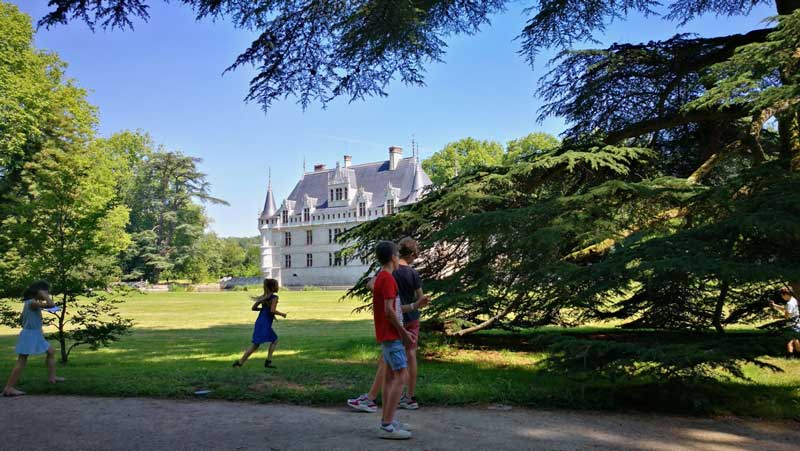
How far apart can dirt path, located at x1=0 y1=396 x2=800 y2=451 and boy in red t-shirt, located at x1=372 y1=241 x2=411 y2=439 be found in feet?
0.61

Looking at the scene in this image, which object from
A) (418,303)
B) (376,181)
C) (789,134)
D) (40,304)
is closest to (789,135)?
(789,134)

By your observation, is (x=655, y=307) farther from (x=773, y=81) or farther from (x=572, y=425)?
(x=773, y=81)

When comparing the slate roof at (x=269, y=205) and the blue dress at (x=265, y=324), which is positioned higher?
the slate roof at (x=269, y=205)

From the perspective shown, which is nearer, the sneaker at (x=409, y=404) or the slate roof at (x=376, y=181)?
the sneaker at (x=409, y=404)

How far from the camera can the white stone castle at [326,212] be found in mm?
62375

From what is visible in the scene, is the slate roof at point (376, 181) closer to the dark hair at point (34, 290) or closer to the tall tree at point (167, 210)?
the tall tree at point (167, 210)

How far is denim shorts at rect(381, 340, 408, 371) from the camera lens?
4605 mm

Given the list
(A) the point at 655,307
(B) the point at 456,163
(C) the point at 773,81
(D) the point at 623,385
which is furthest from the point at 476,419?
(B) the point at 456,163

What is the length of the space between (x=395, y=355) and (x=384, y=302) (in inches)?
15.3

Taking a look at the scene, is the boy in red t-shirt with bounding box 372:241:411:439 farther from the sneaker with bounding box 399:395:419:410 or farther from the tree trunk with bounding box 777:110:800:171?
the tree trunk with bounding box 777:110:800:171

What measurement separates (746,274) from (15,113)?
27773 mm

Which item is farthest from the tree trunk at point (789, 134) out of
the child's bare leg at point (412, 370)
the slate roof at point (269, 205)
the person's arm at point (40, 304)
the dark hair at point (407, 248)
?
the slate roof at point (269, 205)

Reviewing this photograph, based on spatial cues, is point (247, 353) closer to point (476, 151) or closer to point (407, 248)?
point (407, 248)

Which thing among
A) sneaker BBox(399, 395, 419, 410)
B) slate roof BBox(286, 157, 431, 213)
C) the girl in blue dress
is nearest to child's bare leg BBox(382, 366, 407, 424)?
sneaker BBox(399, 395, 419, 410)
